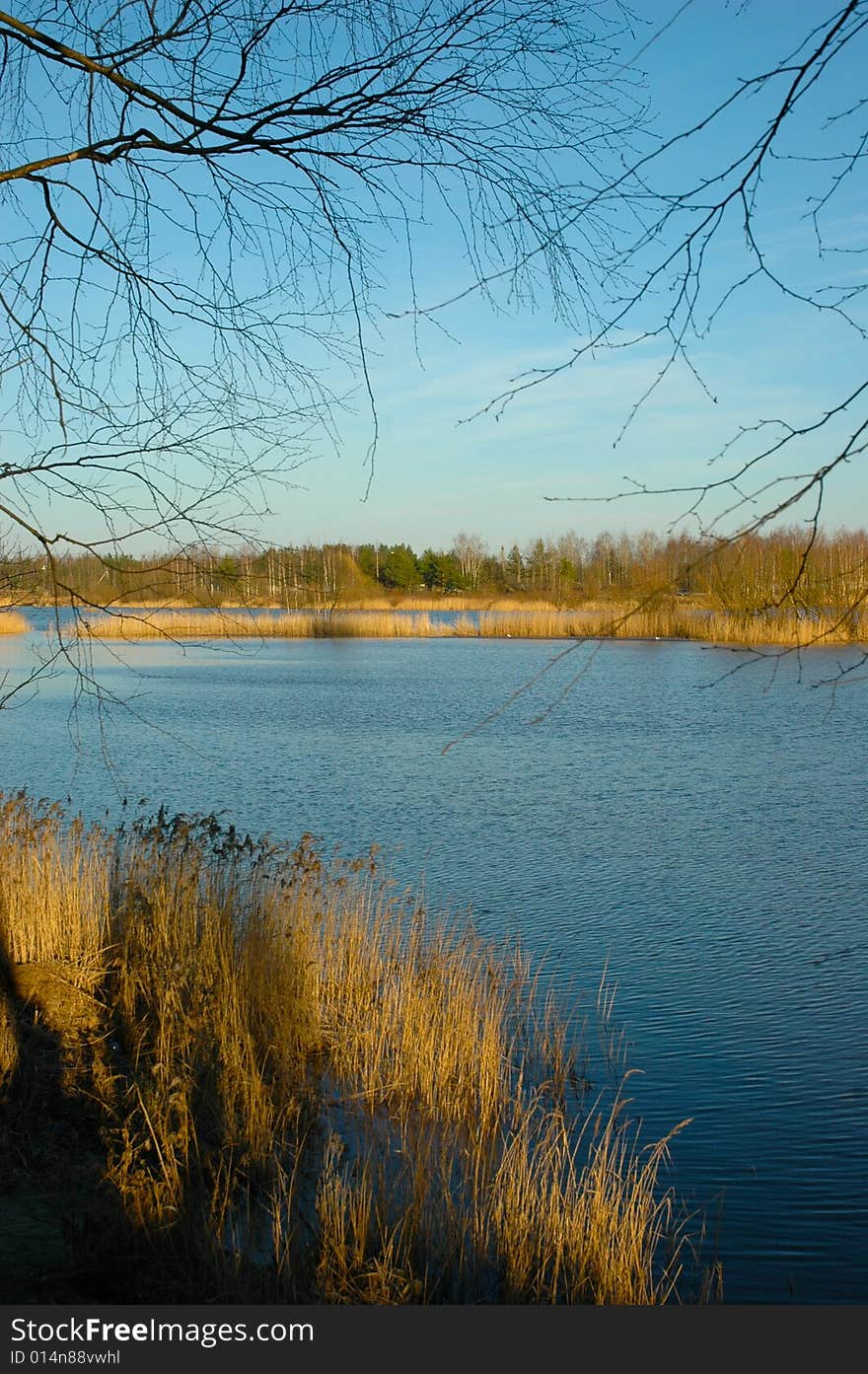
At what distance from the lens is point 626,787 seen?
14500 millimetres

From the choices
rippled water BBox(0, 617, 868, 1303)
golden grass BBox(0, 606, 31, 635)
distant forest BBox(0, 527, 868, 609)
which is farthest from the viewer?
golden grass BBox(0, 606, 31, 635)

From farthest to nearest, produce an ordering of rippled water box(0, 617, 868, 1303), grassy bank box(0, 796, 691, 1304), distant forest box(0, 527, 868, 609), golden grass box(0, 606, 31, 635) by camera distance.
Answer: golden grass box(0, 606, 31, 635) < rippled water box(0, 617, 868, 1303) < grassy bank box(0, 796, 691, 1304) < distant forest box(0, 527, 868, 609)

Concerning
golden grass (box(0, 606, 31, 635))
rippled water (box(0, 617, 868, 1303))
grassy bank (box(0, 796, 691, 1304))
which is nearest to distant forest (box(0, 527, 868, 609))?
rippled water (box(0, 617, 868, 1303))

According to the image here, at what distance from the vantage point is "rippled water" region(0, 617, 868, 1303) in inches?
210

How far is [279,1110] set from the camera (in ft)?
17.3

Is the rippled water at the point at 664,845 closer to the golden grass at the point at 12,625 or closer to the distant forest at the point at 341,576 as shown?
the distant forest at the point at 341,576

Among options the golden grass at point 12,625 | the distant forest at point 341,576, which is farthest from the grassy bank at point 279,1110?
the golden grass at point 12,625

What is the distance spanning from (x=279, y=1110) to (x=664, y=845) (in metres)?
6.82

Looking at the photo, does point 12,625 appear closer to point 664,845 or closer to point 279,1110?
point 664,845

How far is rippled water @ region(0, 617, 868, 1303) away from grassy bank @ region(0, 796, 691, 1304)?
521 mm

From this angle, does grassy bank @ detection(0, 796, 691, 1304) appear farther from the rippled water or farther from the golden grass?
the golden grass

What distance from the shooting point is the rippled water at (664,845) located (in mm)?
5340

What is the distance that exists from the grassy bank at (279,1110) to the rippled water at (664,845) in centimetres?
52

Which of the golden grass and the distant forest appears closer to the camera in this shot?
the distant forest
